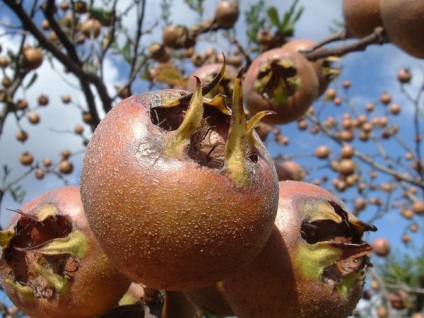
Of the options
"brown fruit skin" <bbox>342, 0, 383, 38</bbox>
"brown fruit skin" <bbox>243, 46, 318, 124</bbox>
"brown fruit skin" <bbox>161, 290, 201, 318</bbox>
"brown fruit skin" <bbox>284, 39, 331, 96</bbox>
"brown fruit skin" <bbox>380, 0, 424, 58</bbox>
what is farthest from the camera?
"brown fruit skin" <bbox>284, 39, 331, 96</bbox>

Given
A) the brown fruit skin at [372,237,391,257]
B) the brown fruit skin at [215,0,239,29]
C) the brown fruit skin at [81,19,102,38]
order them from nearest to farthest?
the brown fruit skin at [215,0,239,29] < the brown fruit skin at [81,19,102,38] < the brown fruit skin at [372,237,391,257]

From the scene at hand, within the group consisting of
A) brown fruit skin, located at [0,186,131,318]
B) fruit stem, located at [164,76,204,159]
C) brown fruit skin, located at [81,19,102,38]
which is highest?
fruit stem, located at [164,76,204,159]

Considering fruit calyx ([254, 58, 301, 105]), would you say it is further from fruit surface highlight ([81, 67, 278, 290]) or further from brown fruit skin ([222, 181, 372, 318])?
fruit surface highlight ([81, 67, 278, 290])

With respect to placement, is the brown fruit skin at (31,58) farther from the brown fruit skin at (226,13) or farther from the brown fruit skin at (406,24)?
the brown fruit skin at (406,24)

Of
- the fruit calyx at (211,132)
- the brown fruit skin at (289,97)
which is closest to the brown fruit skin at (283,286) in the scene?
the fruit calyx at (211,132)

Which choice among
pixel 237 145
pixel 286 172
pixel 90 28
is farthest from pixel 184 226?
pixel 90 28

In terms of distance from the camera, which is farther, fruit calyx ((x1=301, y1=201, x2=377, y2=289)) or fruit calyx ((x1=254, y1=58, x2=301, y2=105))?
fruit calyx ((x1=254, y1=58, x2=301, y2=105))

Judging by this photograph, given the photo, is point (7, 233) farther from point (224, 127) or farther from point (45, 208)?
point (224, 127)

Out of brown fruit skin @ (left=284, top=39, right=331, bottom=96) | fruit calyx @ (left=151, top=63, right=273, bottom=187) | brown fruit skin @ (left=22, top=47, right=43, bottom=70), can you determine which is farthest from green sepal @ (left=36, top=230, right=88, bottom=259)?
brown fruit skin @ (left=22, top=47, right=43, bottom=70)

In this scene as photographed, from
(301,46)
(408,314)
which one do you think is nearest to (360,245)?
(301,46)
